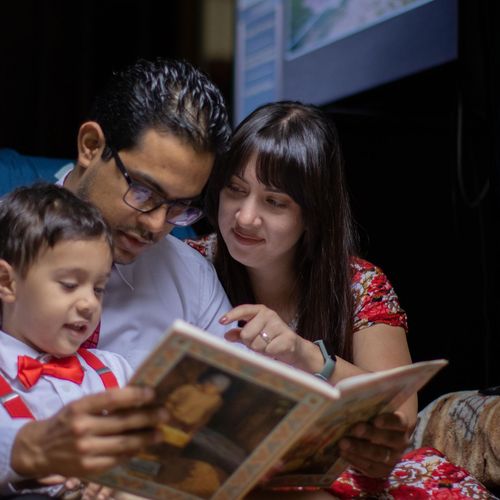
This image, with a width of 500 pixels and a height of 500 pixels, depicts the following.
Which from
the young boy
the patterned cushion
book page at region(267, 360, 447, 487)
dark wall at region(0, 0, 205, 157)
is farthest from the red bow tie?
dark wall at region(0, 0, 205, 157)

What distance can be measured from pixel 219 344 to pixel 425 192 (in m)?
1.82

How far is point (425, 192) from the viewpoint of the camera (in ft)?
9.18

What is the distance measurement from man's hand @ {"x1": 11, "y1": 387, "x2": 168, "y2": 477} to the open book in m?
0.03

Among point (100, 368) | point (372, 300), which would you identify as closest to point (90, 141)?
point (100, 368)

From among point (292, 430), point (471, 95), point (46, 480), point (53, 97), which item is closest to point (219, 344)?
point (292, 430)

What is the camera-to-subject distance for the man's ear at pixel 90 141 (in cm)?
175

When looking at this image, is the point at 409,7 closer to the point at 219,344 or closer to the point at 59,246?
the point at 59,246

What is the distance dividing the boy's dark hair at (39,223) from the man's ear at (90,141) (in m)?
0.20

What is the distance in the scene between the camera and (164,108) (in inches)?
67.2

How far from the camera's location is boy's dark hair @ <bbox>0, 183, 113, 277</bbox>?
1477mm

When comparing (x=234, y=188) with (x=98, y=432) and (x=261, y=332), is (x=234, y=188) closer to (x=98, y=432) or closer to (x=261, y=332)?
(x=261, y=332)

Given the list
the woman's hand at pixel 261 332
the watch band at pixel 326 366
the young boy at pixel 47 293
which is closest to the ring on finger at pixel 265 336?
the woman's hand at pixel 261 332

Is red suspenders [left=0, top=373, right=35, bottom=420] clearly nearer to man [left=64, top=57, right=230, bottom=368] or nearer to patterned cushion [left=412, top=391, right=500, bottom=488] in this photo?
man [left=64, top=57, right=230, bottom=368]

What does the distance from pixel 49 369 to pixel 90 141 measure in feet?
1.55
